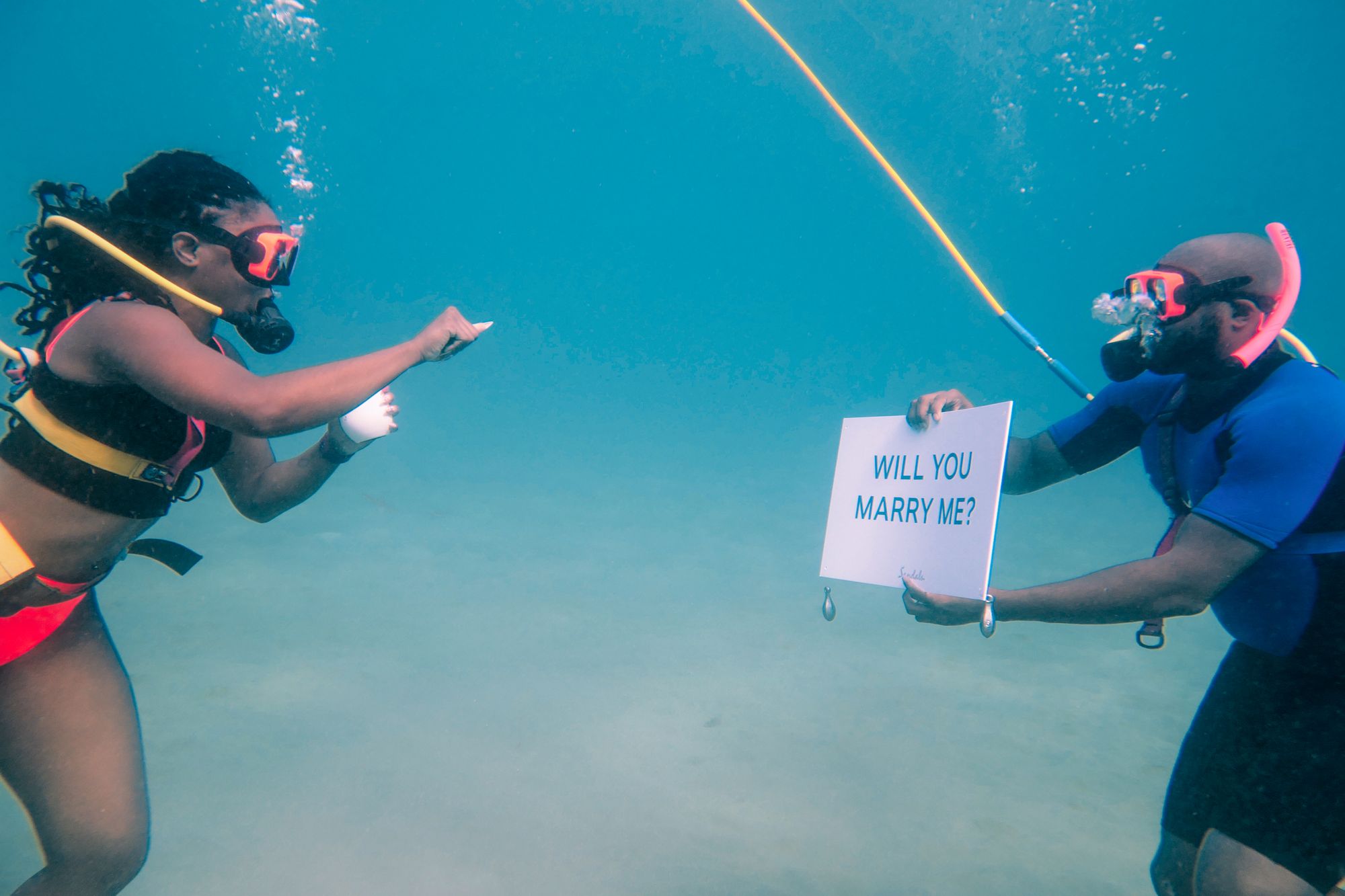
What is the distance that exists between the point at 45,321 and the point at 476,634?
3.61 metres

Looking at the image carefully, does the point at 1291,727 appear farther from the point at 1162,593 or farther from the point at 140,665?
the point at 140,665

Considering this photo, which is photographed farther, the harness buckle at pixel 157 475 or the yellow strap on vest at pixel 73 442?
the harness buckle at pixel 157 475

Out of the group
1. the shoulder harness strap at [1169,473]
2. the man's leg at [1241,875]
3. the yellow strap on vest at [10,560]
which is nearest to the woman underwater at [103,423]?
the yellow strap on vest at [10,560]

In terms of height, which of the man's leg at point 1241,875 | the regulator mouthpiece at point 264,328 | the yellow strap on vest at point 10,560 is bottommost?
the man's leg at point 1241,875

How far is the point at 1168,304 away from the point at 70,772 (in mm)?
3234

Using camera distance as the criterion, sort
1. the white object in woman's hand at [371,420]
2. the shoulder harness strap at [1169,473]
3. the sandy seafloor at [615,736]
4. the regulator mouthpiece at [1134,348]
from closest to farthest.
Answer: the regulator mouthpiece at [1134,348] → the shoulder harness strap at [1169,473] → the white object in woman's hand at [371,420] → the sandy seafloor at [615,736]

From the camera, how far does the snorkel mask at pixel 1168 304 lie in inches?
71.4

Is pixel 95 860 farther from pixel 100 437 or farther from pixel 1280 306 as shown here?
pixel 1280 306

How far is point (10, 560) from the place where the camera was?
→ 158 cm

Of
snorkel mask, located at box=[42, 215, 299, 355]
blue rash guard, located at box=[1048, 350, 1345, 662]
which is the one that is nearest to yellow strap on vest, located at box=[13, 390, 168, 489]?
snorkel mask, located at box=[42, 215, 299, 355]

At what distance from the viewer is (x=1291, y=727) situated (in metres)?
1.83

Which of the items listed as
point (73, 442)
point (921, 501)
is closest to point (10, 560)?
point (73, 442)

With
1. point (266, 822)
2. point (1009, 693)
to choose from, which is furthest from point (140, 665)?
point (1009, 693)

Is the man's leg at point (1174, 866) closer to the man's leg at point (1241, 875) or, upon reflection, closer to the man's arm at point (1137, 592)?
the man's leg at point (1241, 875)
